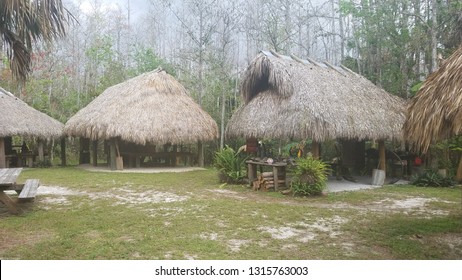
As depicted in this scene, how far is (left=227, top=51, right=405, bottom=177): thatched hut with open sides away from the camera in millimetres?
8805

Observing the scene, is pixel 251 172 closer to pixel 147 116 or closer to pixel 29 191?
pixel 29 191

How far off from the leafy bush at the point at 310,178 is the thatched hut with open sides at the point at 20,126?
10.2 m

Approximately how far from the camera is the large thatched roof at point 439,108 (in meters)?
4.04

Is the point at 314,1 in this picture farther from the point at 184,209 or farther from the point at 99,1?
the point at 184,209

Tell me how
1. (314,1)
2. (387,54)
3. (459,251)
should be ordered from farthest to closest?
(314,1), (387,54), (459,251)

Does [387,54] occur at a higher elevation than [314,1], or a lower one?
lower

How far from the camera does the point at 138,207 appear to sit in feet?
21.2

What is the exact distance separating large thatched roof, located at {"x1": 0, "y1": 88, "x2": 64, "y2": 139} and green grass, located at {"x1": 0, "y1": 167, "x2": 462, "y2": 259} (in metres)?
6.32

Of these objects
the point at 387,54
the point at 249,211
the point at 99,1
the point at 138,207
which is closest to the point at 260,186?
the point at 249,211

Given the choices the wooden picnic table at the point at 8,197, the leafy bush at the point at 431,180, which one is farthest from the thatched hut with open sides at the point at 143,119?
the leafy bush at the point at 431,180

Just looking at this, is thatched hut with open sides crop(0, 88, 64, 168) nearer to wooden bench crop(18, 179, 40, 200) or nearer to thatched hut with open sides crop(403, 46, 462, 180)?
wooden bench crop(18, 179, 40, 200)

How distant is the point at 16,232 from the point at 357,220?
4.69 metres

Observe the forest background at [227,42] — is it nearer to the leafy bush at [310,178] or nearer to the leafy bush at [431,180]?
the leafy bush at [431,180]

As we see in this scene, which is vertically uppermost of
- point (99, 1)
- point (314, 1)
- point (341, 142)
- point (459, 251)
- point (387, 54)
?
point (99, 1)
